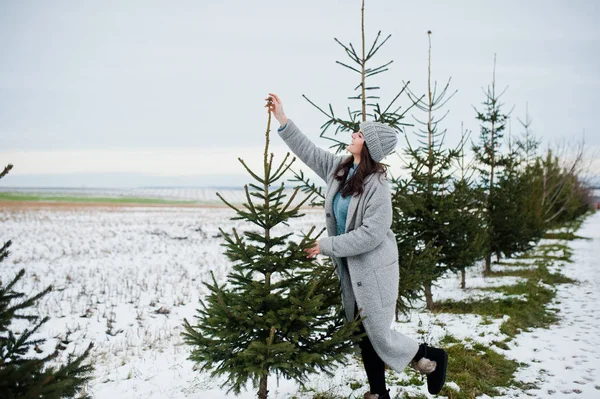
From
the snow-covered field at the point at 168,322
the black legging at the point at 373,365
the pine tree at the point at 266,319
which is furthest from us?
the snow-covered field at the point at 168,322

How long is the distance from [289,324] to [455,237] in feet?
19.1

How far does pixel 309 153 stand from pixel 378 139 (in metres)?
0.73

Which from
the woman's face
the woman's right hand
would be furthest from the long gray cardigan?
the woman's right hand

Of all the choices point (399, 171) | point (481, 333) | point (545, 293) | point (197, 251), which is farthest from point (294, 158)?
point (197, 251)

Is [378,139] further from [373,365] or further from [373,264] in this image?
[373,365]

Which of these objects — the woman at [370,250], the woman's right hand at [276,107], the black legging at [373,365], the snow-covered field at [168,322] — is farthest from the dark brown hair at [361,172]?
the snow-covered field at [168,322]

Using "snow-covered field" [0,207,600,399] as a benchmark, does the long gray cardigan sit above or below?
above

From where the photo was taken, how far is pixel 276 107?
384 centimetres

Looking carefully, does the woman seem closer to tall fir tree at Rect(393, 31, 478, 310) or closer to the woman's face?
the woman's face

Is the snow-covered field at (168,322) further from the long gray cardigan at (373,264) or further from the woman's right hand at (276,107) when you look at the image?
the woman's right hand at (276,107)

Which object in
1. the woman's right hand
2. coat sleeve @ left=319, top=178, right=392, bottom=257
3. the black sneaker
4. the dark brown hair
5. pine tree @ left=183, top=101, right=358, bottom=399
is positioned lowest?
the black sneaker

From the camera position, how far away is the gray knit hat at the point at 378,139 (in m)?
3.55

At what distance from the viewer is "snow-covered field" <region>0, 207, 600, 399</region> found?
195 inches

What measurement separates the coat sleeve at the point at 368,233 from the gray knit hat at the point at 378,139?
0.31 meters
